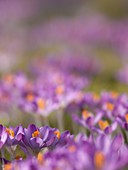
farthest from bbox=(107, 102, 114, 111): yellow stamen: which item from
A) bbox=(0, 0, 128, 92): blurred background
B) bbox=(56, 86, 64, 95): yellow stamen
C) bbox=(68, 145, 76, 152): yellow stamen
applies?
bbox=(0, 0, 128, 92): blurred background

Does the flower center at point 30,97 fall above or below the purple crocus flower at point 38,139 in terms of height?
above

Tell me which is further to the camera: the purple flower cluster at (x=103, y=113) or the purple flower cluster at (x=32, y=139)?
the purple flower cluster at (x=103, y=113)

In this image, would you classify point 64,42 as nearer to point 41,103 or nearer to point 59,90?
Result: point 59,90

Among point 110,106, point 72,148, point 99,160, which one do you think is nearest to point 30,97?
point 110,106

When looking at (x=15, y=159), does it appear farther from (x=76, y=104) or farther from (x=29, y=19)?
(x=29, y=19)

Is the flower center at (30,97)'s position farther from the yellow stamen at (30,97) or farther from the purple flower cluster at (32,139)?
the purple flower cluster at (32,139)

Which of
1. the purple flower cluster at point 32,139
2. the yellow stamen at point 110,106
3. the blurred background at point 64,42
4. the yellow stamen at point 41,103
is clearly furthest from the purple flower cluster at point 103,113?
the blurred background at point 64,42

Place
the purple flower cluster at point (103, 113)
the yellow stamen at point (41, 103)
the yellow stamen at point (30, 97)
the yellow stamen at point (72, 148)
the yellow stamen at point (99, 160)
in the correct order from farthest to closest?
the yellow stamen at point (30, 97), the yellow stamen at point (41, 103), the purple flower cluster at point (103, 113), the yellow stamen at point (72, 148), the yellow stamen at point (99, 160)

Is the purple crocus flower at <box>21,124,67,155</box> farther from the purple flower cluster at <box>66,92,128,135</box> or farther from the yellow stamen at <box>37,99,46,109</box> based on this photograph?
the yellow stamen at <box>37,99,46,109</box>
